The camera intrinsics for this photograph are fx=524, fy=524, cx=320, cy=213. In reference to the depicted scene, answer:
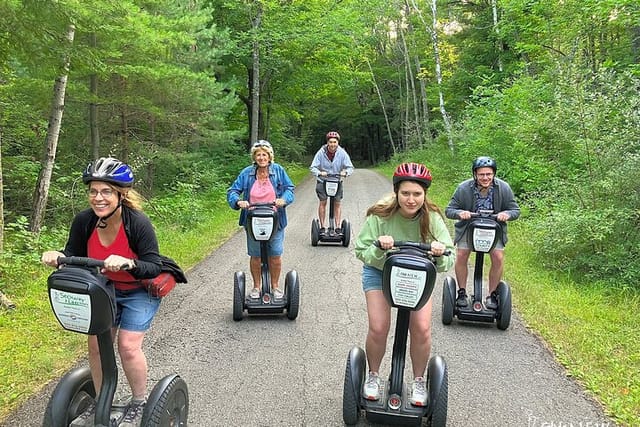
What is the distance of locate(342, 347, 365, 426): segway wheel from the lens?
358 cm

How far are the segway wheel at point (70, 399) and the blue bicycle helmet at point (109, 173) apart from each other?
3.99 ft

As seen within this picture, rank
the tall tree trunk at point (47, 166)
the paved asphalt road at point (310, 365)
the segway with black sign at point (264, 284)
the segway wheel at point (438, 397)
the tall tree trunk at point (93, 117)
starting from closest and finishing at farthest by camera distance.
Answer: the segway wheel at point (438, 397)
the paved asphalt road at point (310, 365)
the segway with black sign at point (264, 284)
the tall tree trunk at point (47, 166)
the tall tree trunk at point (93, 117)

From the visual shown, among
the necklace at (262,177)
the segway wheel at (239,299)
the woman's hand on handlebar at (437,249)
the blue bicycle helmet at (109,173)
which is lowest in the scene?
the segway wheel at (239,299)

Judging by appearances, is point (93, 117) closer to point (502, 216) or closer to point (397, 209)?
point (502, 216)

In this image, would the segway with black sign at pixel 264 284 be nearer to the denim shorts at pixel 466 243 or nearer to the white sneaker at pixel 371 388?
the denim shorts at pixel 466 243

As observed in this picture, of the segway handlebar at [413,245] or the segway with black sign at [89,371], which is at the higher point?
the segway handlebar at [413,245]

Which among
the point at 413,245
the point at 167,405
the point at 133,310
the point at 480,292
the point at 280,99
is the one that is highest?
the point at 280,99

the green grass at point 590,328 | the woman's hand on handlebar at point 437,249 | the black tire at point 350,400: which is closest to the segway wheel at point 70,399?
the black tire at point 350,400

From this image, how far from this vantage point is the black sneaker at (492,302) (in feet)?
18.7

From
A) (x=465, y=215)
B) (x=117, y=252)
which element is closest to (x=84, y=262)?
(x=117, y=252)

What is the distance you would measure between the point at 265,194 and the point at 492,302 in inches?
110

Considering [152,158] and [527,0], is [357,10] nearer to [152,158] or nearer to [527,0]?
[527,0]

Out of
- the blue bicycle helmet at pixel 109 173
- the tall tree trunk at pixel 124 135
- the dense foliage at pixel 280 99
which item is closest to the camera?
the blue bicycle helmet at pixel 109 173

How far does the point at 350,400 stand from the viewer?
3.58m
